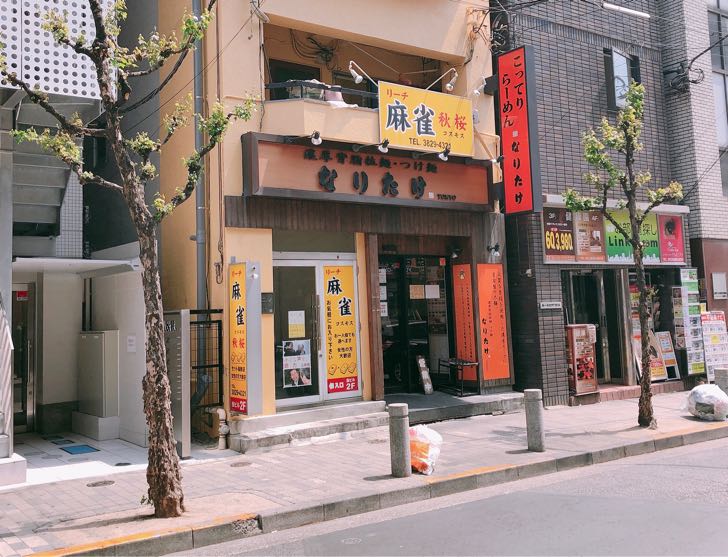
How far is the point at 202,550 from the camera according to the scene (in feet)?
20.1

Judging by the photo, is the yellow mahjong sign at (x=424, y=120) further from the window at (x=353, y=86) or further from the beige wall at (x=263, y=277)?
the beige wall at (x=263, y=277)

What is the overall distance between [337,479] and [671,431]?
19.6 feet

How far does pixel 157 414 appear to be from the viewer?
6.64 m

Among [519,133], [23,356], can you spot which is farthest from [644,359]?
[23,356]

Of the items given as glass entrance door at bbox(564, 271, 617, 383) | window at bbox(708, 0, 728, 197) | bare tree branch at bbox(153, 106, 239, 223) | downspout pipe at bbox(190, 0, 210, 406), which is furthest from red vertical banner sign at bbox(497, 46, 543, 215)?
window at bbox(708, 0, 728, 197)

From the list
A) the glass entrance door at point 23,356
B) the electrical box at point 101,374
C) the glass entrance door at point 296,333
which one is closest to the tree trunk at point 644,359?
the glass entrance door at point 296,333

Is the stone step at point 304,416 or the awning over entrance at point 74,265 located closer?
the awning over entrance at point 74,265

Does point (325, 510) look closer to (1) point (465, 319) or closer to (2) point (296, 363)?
(2) point (296, 363)

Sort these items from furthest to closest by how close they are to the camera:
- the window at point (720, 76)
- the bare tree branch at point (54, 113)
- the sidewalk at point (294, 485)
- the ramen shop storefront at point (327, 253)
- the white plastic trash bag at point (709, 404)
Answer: the window at point (720, 76), the white plastic trash bag at point (709, 404), the ramen shop storefront at point (327, 253), the bare tree branch at point (54, 113), the sidewalk at point (294, 485)

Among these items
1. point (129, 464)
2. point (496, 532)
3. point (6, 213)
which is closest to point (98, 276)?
point (6, 213)

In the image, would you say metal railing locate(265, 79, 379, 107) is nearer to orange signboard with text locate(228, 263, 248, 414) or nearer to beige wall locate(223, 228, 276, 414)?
beige wall locate(223, 228, 276, 414)

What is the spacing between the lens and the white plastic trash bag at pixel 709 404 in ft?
38.2

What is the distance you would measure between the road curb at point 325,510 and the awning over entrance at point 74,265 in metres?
5.04

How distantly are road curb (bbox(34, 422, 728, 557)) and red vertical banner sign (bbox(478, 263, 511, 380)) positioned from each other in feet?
11.9
